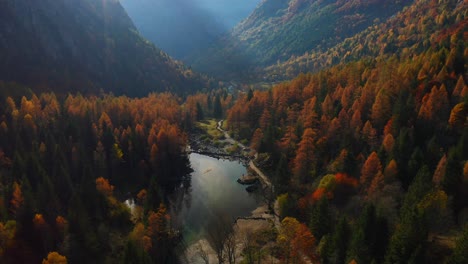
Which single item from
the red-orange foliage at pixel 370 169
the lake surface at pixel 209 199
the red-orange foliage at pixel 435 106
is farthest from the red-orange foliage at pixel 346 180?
the red-orange foliage at pixel 435 106

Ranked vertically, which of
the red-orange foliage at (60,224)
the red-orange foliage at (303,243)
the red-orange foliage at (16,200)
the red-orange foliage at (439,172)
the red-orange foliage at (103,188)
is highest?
the red-orange foliage at (103,188)

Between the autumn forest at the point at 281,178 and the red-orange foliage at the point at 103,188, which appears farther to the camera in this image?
the red-orange foliage at the point at 103,188

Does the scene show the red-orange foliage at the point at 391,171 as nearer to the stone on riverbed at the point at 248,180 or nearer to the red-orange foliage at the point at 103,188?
the stone on riverbed at the point at 248,180

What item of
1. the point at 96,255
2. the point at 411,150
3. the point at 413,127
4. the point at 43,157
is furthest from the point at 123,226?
the point at 413,127

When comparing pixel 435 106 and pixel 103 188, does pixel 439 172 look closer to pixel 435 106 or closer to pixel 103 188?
pixel 435 106

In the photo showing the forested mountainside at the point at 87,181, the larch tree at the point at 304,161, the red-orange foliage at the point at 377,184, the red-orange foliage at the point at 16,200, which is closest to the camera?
the forested mountainside at the point at 87,181

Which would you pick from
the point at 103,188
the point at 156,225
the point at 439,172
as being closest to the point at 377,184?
the point at 439,172

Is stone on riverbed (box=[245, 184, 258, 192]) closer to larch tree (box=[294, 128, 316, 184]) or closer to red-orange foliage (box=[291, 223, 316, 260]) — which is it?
larch tree (box=[294, 128, 316, 184])

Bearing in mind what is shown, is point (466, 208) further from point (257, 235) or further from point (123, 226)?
point (123, 226)

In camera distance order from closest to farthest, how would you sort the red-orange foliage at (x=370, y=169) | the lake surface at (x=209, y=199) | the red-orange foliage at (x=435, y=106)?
the red-orange foliage at (x=370, y=169), the lake surface at (x=209, y=199), the red-orange foliage at (x=435, y=106)
